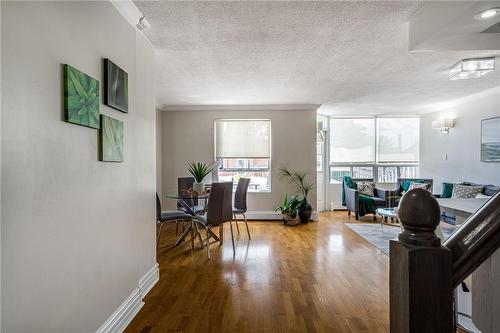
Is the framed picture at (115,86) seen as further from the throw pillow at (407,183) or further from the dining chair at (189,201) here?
the throw pillow at (407,183)

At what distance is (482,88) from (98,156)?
5.60 m

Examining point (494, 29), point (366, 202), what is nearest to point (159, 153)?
point (366, 202)

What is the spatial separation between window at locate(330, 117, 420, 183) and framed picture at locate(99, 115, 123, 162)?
5.97 meters

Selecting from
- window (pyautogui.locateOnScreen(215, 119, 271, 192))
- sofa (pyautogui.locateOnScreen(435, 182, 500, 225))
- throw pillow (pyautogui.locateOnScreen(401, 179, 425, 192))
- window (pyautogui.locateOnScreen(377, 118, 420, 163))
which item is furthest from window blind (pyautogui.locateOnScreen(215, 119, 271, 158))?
sofa (pyautogui.locateOnScreen(435, 182, 500, 225))

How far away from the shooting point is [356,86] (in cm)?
436

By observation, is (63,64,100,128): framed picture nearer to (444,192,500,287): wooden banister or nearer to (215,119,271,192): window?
(444,192,500,287): wooden banister

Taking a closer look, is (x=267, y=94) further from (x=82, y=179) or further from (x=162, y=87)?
(x=82, y=179)

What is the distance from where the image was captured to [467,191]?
4621mm

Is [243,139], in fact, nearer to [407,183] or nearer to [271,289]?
[407,183]

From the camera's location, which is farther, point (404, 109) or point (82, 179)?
point (404, 109)

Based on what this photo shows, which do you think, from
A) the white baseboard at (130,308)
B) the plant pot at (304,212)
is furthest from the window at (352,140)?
the white baseboard at (130,308)

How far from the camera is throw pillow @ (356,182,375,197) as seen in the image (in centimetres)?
627

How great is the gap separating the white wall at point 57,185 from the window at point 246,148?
12.3 feet

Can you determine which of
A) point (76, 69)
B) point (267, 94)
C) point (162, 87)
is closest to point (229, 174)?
point (267, 94)
